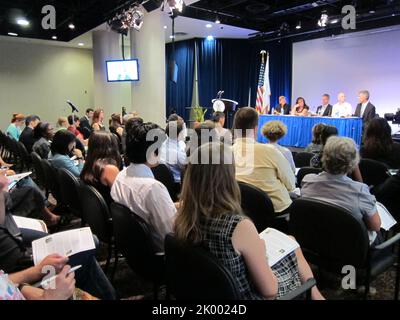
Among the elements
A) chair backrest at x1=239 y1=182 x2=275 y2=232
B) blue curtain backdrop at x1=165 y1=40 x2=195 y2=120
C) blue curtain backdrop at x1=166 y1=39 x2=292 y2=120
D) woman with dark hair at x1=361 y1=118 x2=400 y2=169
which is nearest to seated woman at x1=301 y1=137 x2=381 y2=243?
chair backrest at x1=239 y1=182 x2=275 y2=232

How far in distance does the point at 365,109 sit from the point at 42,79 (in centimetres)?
1054

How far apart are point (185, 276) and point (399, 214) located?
2.35m

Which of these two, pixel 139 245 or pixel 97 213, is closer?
pixel 139 245

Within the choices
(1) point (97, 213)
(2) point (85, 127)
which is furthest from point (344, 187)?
(2) point (85, 127)

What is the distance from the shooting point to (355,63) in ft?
29.7

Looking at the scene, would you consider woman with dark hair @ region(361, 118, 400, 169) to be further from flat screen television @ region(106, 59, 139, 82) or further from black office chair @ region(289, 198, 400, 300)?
flat screen television @ region(106, 59, 139, 82)

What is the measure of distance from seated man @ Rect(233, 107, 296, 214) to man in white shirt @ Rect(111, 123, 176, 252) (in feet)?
2.94

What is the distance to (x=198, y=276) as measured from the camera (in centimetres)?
138

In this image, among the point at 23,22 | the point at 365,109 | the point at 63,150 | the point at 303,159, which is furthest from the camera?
the point at 23,22

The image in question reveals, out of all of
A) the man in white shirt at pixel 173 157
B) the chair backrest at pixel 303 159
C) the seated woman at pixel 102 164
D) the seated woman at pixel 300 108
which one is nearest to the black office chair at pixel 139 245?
the seated woman at pixel 102 164

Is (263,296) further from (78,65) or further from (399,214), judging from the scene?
(78,65)

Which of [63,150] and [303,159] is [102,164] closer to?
[63,150]

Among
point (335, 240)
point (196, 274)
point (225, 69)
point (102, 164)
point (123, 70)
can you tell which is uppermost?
point (225, 69)

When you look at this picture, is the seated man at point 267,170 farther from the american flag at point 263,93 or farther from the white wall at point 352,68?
the american flag at point 263,93
